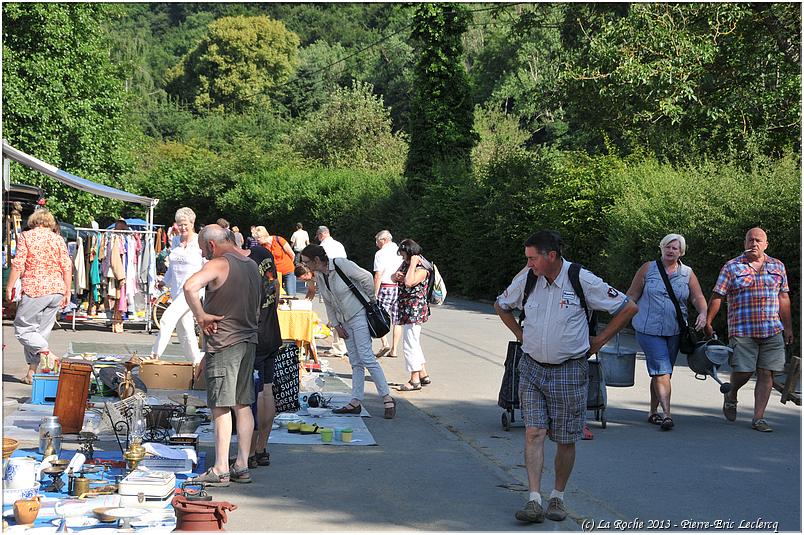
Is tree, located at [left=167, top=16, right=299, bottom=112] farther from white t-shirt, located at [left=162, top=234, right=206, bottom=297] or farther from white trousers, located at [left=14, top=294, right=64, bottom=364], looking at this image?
white trousers, located at [left=14, top=294, right=64, bottom=364]

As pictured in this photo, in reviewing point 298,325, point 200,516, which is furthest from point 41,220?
point 200,516

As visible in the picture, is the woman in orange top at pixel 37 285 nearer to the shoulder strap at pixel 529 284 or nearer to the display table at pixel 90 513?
the display table at pixel 90 513

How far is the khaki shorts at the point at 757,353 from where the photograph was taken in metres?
9.80

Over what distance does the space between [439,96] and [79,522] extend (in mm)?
30931

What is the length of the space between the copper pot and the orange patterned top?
6.21 m

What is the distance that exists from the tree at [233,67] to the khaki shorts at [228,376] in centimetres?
7932

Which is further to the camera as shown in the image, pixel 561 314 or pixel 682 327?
pixel 682 327

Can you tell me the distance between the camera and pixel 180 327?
12.4 m

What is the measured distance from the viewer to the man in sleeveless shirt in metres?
7.14

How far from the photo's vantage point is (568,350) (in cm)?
634

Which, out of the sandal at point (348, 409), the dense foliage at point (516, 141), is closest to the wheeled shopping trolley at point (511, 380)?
the sandal at point (348, 409)

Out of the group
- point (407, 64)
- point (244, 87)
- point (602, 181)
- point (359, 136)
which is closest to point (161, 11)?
point (244, 87)

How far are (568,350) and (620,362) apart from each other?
3.99m

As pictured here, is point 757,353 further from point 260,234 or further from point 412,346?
point 260,234
